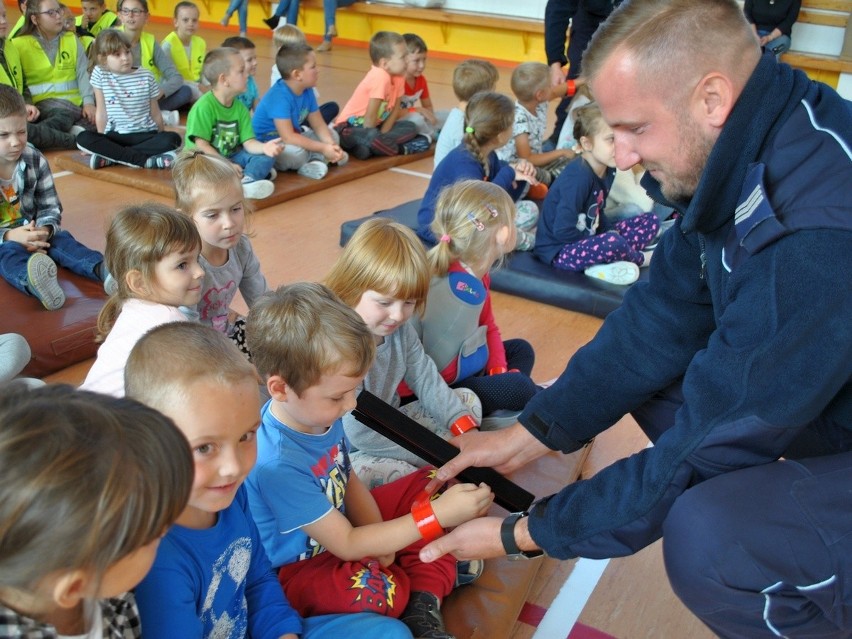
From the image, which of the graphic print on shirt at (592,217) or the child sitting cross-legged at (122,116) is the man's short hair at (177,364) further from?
the child sitting cross-legged at (122,116)

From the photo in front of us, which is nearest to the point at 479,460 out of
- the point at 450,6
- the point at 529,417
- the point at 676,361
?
the point at 529,417

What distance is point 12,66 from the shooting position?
5.30 meters

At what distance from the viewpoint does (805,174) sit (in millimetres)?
1403

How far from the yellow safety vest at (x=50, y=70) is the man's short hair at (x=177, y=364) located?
4975mm

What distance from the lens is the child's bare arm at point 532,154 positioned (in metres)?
4.81

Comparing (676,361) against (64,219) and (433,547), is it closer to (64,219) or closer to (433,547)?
(433,547)

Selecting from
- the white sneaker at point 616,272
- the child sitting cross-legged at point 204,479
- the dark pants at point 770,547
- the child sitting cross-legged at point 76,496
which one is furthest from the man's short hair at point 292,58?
the child sitting cross-legged at point 76,496

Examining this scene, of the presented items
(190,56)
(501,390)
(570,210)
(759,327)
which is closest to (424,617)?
(759,327)

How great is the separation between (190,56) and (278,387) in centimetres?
596

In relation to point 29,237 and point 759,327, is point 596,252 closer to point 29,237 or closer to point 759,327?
point 759,327

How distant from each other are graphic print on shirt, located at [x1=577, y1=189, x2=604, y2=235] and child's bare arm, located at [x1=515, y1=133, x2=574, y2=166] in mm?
1201

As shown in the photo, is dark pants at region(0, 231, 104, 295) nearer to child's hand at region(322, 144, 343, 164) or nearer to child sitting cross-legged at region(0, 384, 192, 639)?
child's hand at region(322, 144, 343, 164)

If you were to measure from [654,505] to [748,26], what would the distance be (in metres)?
0.92

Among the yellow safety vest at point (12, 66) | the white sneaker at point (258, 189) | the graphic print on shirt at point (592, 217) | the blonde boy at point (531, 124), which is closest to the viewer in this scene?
the graphic print on shirt at point (592, 217)
